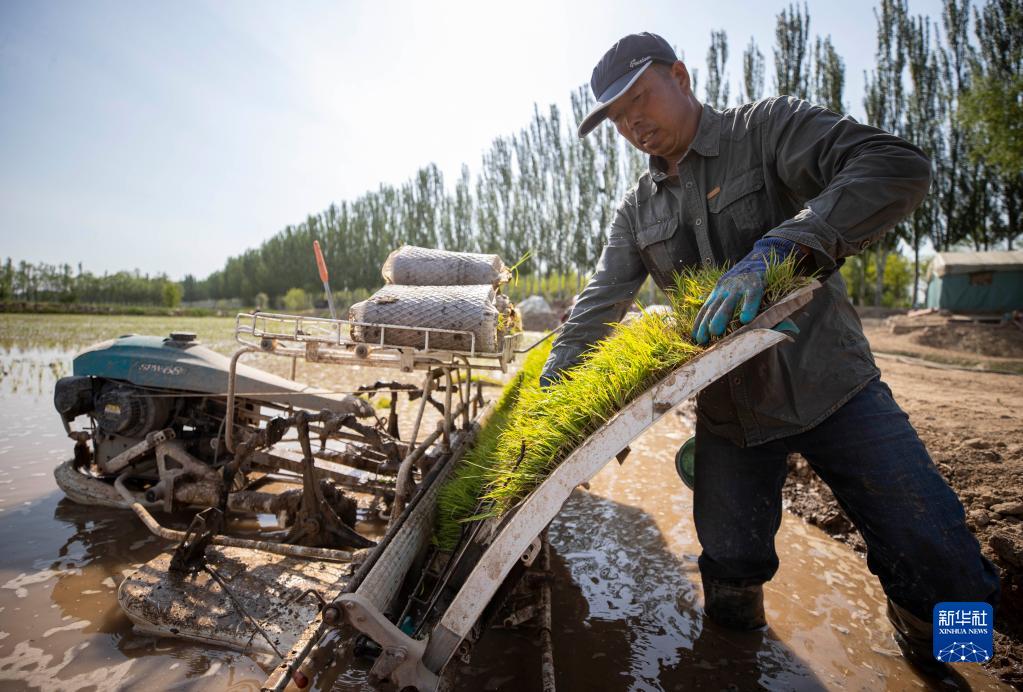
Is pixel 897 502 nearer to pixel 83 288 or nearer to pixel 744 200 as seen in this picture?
pixel 744 200

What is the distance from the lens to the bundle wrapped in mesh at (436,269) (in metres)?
3.63

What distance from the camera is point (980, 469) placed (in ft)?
12.2

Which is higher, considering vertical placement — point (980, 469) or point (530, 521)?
point (530, 521)

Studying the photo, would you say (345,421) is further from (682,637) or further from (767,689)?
(767,689)

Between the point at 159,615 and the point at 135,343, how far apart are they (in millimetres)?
2582

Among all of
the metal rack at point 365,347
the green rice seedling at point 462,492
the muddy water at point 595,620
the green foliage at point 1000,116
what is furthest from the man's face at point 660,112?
the green foliage at point 1000,116

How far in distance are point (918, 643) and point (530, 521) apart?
208cm

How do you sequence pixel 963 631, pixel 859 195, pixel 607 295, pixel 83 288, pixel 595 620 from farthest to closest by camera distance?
pixel 83 288
pixel 595 620
pixel 607 295
pixel 963 631
pixel 859 195

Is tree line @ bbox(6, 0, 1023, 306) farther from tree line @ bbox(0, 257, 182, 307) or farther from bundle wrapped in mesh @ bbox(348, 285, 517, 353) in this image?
bundle wrapped in mesh @ bbox(348, 285, 517, 353)

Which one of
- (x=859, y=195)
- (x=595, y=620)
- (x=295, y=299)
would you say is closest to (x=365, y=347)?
(x=595, y=620)

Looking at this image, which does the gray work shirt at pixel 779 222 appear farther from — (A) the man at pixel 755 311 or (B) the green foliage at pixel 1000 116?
(B) the green foliage at pixel 1000 116

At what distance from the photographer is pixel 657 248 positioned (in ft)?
8.80

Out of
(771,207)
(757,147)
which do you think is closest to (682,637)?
(771,207)

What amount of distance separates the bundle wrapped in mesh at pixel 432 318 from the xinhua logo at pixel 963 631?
2.32 meters
